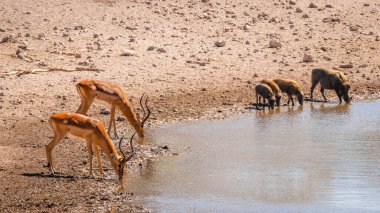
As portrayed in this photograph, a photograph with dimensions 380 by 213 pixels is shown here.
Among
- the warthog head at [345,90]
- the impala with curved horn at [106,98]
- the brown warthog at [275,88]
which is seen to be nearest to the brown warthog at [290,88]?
the brown warthog at [275,88]

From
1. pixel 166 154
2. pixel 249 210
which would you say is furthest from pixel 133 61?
pixel 249 210

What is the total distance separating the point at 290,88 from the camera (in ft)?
66.1

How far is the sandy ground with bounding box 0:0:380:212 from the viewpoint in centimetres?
1764

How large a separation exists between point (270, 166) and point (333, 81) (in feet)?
20.3

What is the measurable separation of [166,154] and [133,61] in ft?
20.5

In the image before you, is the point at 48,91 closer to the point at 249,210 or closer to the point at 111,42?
the point at 111,42

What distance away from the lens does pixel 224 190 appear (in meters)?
13.6

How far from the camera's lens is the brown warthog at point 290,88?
2008cm

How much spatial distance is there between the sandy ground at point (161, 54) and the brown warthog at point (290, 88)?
0.79 m

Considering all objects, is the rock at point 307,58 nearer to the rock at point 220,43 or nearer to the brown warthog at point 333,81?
the rock at point 220,43

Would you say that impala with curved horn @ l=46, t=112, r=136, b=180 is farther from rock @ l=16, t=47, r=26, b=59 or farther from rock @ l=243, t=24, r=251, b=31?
rock @ l=243, t=24, r=251, b=31

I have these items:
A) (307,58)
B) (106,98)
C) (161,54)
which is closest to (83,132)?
(106,98)

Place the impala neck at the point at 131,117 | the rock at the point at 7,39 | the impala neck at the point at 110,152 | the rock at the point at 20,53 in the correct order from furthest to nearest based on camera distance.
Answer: the rock at the point at 7,39 < the rock at the point at 20,53 < the impala neck at the point at 131,117 < the impala neck at the point at 110,152

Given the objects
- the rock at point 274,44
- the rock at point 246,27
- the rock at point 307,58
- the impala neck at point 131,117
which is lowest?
the impala neck at point 131,117
